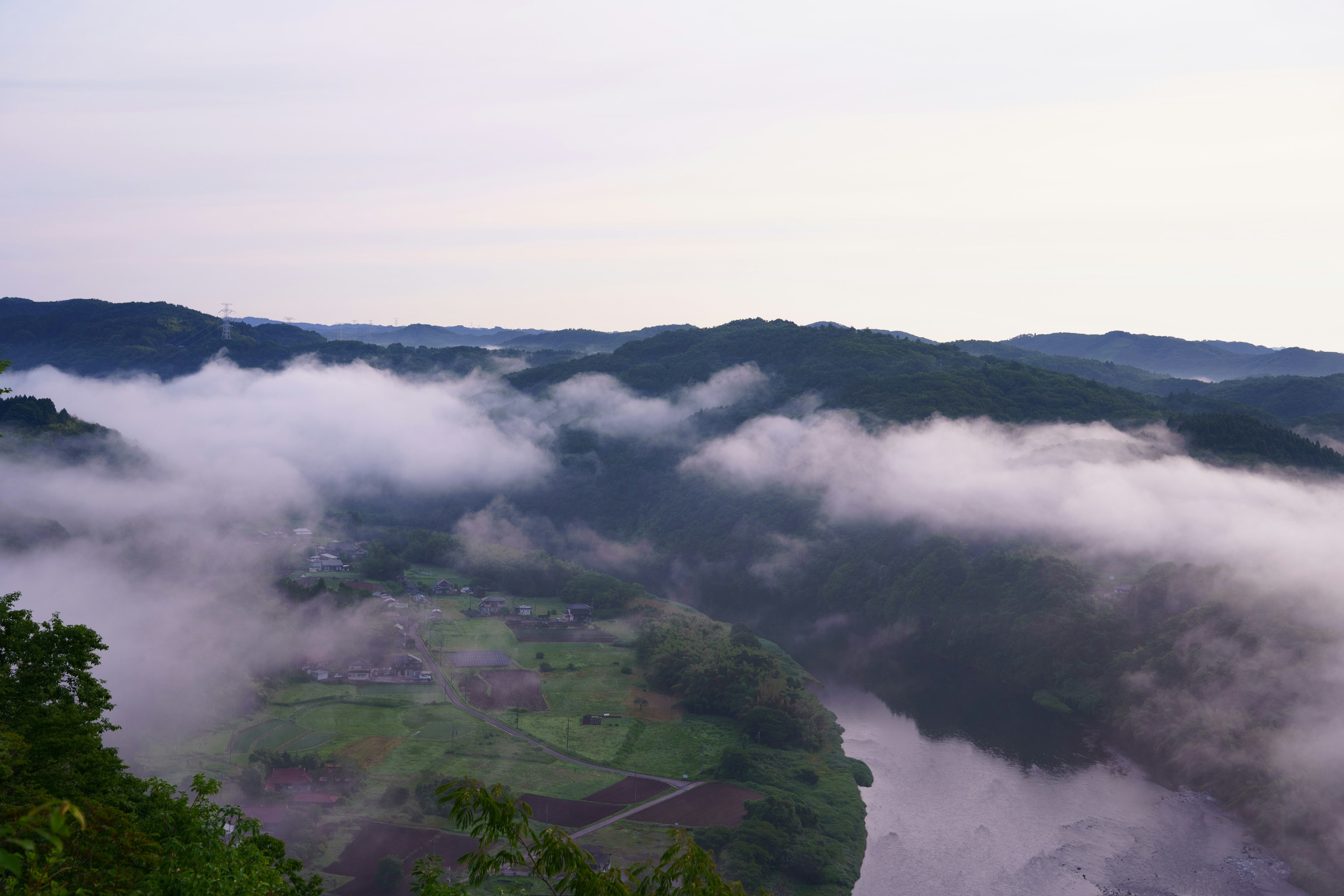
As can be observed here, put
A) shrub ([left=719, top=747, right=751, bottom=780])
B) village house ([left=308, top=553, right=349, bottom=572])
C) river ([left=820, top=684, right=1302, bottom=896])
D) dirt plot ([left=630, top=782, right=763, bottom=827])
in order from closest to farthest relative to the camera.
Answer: river ([left=820, top=684, right=1302, bottom=896]) < dirt plot ([left=630, top=782, right=763, bottom=827]) < shrub ([left=719, top=747, right=751, bottom=780]) < village house ([left=308, top=553, right=349, bottom=572])

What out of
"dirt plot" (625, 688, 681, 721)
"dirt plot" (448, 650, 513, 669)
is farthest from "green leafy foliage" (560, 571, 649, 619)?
"dirt plot" (625, 688, 681, 721)

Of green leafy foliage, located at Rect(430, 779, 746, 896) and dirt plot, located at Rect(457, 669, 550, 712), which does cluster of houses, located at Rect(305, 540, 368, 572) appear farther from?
green leafy foliage, located at Rect(430, 779, 746, 896)

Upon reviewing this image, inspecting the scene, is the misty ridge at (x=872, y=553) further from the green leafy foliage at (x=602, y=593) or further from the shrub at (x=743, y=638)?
the green leafy foliage at (x=602, y=593)

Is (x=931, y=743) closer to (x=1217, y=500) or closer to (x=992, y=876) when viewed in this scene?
(x=992, y=876)

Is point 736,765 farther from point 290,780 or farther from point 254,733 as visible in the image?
point 254,733

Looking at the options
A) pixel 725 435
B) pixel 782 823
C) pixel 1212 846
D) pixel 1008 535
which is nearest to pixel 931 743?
pixel 1212 846

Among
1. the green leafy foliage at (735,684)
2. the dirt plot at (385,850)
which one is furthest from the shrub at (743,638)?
the dirt plot at (385,850)
